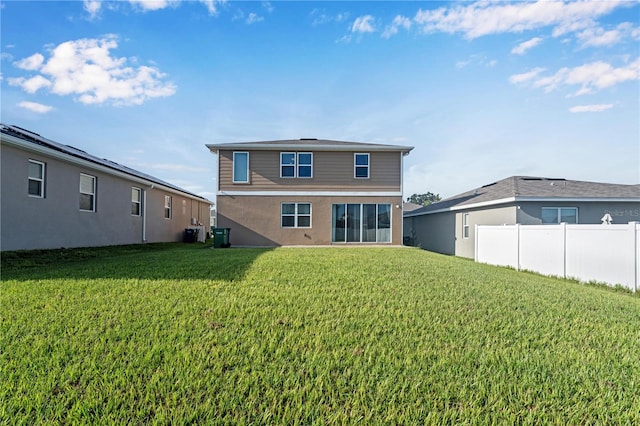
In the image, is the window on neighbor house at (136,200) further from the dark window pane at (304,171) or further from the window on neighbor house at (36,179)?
the dark window pane at (304,171)

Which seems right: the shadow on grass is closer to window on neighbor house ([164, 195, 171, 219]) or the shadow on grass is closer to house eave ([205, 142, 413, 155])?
house eave ([205, 142, 413, 155])

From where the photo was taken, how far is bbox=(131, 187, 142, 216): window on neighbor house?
14749 millimetres

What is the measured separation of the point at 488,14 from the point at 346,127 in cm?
1085

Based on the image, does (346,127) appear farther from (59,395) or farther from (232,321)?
(59,395)

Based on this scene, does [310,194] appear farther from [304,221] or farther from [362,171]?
[362,171]

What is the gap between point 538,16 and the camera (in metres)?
9.50

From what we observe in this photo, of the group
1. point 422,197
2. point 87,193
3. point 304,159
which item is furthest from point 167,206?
point 422,197

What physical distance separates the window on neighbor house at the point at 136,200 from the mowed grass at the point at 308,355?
409 inches

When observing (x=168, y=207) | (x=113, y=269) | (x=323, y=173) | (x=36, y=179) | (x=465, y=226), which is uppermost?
(x=323, y=173)

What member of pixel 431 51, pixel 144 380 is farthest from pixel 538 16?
pixel 144 380

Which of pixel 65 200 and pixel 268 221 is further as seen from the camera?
pixel 268 221

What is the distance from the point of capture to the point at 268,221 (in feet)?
51.4

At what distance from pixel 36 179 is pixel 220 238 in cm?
686

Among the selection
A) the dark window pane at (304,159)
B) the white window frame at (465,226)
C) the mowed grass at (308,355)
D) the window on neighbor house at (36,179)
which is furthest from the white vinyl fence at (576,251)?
the window on neighbor house at (36,179)
